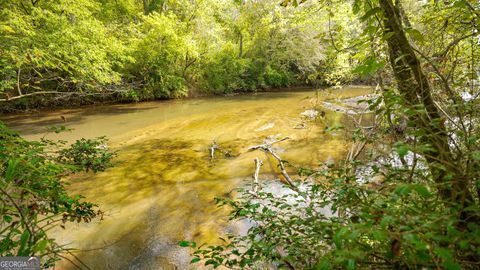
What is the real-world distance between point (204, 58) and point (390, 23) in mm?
21438

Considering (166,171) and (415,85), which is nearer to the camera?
(415,85)

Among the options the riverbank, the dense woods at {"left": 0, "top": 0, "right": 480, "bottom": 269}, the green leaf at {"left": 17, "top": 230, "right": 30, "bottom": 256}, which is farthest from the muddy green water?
the green leaf at {"left": 17, "top": 230, "right": 30, "bottom": 256}

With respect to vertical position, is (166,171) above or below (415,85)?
below

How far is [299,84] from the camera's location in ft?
96.8

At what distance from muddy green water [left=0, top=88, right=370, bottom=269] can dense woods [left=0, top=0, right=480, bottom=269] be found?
665 millimetres

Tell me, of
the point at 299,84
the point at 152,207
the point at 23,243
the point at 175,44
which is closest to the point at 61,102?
the point at 175,44

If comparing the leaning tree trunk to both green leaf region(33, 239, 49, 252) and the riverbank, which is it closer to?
green leaf region(33, 239, 49, 252)

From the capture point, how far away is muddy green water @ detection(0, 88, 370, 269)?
4.27 meters

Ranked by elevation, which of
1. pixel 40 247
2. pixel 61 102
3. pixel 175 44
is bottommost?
pixel 40 247

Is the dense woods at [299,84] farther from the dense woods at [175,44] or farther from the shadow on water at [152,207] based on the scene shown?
the shadow on water at [152,207]

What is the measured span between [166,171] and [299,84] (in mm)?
24823

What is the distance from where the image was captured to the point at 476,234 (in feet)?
3.50

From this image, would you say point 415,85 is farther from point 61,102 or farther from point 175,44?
point 175,44

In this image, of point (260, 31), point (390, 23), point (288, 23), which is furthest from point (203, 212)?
point (260, 31)
